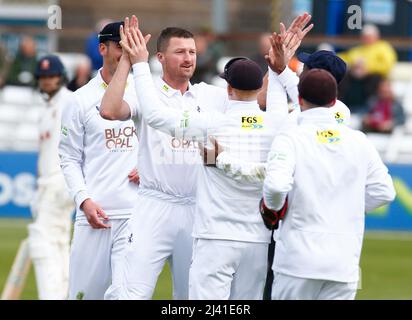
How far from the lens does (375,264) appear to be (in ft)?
55.8

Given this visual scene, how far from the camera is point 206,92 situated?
991 centimetres

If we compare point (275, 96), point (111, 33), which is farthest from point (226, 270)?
point (111, 33)

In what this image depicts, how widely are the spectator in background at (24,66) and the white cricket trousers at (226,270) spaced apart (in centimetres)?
1539

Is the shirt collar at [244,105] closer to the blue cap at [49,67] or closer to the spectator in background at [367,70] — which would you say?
the blue cap at [49,67]

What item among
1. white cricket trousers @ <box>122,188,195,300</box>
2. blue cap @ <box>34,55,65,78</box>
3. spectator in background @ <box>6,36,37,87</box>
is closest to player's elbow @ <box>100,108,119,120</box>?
white cricket trousers @ <box>122,188,195,300</box>

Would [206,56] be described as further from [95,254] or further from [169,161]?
[169,161]

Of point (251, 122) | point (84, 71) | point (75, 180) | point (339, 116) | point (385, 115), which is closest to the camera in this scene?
point (251, 122)

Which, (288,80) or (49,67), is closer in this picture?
(288,80)

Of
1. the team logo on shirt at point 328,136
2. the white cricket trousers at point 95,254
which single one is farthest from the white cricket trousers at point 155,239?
the team logo on shirt at point 328,136

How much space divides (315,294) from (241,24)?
66.4ft

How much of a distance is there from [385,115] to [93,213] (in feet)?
41.9

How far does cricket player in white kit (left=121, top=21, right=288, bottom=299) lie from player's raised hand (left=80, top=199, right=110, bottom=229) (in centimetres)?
123

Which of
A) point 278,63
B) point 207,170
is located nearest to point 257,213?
point 207,170

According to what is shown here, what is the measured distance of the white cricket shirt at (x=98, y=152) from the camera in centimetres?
1046
